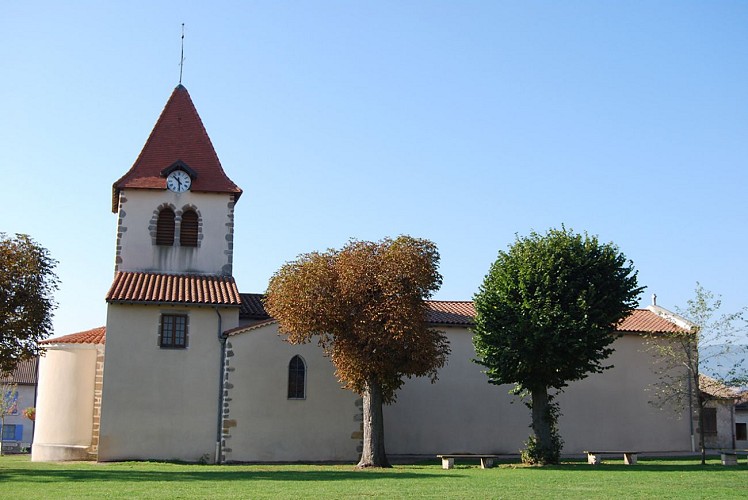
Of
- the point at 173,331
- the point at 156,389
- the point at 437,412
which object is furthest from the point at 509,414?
the point at 156,389

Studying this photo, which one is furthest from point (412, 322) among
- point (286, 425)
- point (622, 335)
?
point (622, 335)

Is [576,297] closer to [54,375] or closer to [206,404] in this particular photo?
[206,404]

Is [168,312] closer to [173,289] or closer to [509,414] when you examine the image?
[173,289]

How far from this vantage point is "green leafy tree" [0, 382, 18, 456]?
60.1 metres

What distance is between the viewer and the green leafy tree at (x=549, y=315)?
30969mm

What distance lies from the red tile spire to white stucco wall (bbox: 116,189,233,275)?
446 mm

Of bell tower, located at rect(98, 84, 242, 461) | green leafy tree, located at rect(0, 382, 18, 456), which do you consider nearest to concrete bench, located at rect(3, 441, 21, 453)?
green leafy tree, located at rect(0, 382, 18, 456)

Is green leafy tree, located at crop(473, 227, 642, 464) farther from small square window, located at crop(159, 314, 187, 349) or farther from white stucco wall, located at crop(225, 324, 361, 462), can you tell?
small square window, located at crop(159, 314, 187, 349)

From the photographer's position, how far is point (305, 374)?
3534cm

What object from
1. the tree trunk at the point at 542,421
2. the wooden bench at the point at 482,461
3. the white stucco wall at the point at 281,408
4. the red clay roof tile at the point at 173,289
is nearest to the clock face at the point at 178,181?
the red clay roof tile at the point at 173,289

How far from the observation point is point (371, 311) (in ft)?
98.0

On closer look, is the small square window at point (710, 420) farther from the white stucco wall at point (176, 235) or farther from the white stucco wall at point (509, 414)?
the white stucco wall at point (176, 235)

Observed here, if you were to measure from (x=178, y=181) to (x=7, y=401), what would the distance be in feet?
108

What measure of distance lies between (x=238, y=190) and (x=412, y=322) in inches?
494
